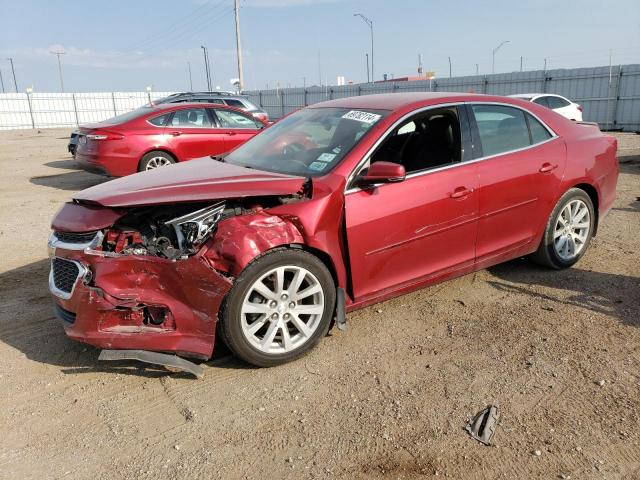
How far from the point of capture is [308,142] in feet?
13.6

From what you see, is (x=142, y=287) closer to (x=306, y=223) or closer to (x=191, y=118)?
(x=306, y=223)

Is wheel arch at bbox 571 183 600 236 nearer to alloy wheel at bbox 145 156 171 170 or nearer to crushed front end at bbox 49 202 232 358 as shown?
crushed front end at bbox 49 202 232 358

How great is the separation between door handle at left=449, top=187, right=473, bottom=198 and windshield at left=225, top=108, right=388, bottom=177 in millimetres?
Answer: 780

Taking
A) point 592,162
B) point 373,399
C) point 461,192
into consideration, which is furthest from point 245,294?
point 592,162

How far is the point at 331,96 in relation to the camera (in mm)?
32781

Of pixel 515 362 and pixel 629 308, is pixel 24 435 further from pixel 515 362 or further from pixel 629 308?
pixel 629 308

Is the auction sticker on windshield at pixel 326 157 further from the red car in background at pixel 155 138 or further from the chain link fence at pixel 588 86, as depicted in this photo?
the chain link fence at pixel 588 86

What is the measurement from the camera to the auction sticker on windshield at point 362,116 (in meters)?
3.97

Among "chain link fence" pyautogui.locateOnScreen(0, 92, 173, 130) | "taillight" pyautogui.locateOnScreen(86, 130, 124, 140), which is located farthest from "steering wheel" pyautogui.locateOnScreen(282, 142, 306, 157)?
"chain link fence" pyautogui.locateOnScreen(0, 92, 173, 130)

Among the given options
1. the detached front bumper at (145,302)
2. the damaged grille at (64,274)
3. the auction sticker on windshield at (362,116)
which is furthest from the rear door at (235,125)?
the detached front bumper at (145,302)

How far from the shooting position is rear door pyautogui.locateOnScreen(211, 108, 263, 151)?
10.2 m

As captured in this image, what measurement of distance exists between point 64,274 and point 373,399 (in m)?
2.05

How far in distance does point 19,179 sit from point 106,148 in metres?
3.73

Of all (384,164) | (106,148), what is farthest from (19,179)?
(384,164)
